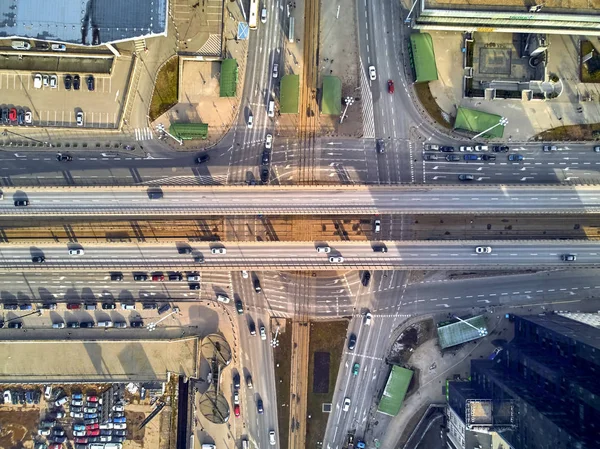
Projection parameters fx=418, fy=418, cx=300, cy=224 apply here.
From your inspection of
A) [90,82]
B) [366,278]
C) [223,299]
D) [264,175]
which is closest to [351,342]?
[366,278]

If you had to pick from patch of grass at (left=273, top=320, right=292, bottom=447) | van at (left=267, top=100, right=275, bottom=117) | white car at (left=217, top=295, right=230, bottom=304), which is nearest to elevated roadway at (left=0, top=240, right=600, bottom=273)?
white car at (left=217, top=295, right=230, bottom=304)

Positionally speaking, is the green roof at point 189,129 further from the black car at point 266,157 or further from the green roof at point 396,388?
the green roof at point 396,388

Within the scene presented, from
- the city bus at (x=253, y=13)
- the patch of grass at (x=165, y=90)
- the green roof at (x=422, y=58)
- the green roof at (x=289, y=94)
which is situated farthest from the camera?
the patch of grass at (x=165, y=90)

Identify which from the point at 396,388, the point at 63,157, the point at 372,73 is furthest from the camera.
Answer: the point at 372,73

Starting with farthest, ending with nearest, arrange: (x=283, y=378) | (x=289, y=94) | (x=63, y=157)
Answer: (x=283, y=378), (x=63, y=157), (x=289, y=94)

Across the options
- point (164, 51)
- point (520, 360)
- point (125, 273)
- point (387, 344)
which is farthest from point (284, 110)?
point (520, 360)

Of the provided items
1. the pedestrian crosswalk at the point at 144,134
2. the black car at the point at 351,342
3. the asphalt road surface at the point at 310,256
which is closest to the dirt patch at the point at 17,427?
the asphalt road surface at the point at 310,256

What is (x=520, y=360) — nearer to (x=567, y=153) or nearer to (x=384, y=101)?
(x=567, y=153)

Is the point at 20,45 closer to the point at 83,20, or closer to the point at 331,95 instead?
the point at 83,20
